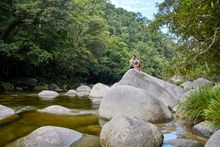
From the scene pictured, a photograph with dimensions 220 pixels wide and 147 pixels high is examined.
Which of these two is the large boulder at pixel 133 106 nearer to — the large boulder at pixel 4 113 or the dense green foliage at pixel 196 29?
the large boulder at pixel 4 113

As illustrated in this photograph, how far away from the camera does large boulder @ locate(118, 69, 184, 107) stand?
14.2 m

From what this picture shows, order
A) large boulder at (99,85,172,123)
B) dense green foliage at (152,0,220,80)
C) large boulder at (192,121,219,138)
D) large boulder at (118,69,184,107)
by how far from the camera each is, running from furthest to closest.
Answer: large boulder at (118,69,184,107) → large boulder at (99,85,172,123) → large boulder at (192,121,219,138) → dense green foliage at (152,0,220,80)

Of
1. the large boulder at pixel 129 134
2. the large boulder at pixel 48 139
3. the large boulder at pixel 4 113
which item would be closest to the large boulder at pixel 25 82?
the large boulder at pixel 4 113

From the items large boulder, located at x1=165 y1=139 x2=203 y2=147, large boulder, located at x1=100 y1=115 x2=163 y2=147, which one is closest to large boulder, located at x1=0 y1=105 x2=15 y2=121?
large boulder, located at x1=100 y1=115 x2=163 y2=147

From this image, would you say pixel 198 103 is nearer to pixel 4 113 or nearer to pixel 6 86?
pixel 4 113

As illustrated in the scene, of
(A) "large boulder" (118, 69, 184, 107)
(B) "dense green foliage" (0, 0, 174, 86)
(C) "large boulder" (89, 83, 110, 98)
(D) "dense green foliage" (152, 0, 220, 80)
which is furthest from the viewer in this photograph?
(B) "dense green foliage" (0, 0, 174, 86)

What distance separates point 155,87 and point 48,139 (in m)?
8.38

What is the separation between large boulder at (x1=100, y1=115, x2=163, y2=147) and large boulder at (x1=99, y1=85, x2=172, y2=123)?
10.2 ft

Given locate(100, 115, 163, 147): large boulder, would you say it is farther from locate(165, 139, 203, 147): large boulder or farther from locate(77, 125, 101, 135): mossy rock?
locate(77, 125, 101, 135): mossy rock

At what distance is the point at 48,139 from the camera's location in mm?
6949

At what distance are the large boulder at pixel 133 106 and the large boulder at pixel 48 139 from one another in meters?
3.45

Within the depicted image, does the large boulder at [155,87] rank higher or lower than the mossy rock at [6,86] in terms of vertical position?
higher

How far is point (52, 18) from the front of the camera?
87.7ft

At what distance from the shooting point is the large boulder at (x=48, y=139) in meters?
6.88
